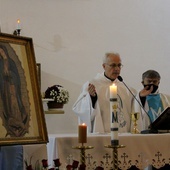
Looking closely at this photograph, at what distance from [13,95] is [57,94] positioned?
311 cm

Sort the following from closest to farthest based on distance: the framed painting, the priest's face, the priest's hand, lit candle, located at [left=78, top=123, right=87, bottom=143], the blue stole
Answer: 1. the framed painting
2. lit candle, located at [left=78, top=123, right=87, bottom=143]
3. the priest's hand
4. the blue stole
5. the priest's face

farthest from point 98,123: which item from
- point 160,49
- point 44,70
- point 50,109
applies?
point 160,49

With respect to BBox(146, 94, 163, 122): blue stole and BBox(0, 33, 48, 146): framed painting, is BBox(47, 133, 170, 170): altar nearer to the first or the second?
BBox(0, 33, 48, 146): framed painting

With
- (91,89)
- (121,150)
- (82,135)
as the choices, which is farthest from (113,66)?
(82,135)

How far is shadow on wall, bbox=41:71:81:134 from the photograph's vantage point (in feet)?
17.8

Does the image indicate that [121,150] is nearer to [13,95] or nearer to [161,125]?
[161,125]

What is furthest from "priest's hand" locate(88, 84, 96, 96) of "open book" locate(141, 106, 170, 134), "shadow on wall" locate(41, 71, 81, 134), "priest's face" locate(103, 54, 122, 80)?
"shadow on wall" locate(41, 71, 81, 134)

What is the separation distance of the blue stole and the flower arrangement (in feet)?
4.44

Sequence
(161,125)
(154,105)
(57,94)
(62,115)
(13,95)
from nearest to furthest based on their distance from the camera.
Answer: (13,95) < (161,125) < (154,105) < (57,94) < (62,115)

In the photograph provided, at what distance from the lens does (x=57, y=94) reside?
5.07m

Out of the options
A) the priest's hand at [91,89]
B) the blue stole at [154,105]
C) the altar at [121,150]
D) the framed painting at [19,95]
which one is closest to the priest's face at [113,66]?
the blue stole at [154,105]

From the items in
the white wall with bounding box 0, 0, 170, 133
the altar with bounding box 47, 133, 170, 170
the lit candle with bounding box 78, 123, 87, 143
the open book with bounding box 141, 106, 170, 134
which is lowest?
the altar with bounding box 47, 133, 170, 170

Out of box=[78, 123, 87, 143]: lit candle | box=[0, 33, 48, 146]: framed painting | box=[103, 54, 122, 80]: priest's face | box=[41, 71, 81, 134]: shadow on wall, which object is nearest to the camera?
box=[0, 33, 48, 146]: framed painting

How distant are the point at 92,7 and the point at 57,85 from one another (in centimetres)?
125
